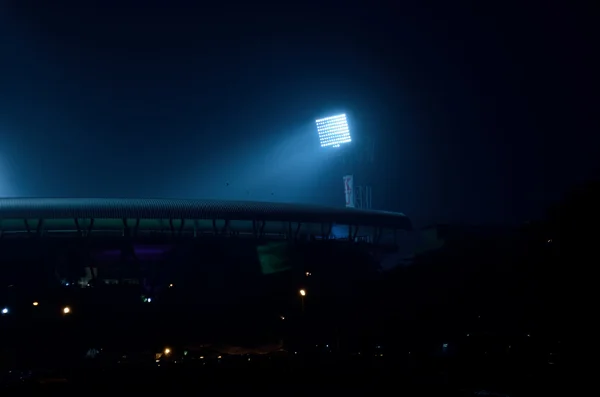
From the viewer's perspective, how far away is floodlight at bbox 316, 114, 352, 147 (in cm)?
5422

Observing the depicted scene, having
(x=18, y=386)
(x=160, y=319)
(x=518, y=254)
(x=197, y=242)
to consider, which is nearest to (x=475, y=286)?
(x=518, y=254)

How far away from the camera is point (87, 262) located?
1549 inches

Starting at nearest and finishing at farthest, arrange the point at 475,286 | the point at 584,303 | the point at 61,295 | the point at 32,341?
the point at 584,303, the point at 32,341, the point at 475,286, the point at 61,295

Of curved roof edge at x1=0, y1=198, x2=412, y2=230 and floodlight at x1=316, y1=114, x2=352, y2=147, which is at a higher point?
floodlight at x1=316, y1=114, x2=352, y2=147

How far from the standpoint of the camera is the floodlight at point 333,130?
54.2 m

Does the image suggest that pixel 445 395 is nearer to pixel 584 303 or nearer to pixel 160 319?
pixel 584 303

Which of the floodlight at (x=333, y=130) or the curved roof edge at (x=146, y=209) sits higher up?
the floodlight at (x=333, y=130)

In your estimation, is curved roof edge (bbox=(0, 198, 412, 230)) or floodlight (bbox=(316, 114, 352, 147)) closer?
curved roof edge (bbox=(0, 198, 412, 230))

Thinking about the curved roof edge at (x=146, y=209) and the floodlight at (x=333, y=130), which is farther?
the floodlight at (x=333, y=130)

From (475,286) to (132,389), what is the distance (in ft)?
66.3

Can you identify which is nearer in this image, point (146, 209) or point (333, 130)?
point (146, 209)

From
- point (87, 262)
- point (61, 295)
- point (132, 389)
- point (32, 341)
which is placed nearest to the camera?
point (132, 389)

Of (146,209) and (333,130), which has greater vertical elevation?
(333,130)

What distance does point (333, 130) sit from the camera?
54844 millimetres
